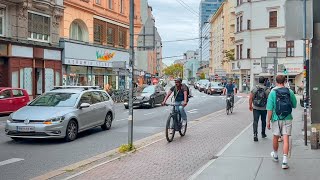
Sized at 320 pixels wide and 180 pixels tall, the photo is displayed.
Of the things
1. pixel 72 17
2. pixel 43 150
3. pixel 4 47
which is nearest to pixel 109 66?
pixel 72 17

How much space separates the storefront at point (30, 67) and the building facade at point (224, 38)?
122ft

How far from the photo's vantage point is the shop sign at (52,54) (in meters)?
31.0

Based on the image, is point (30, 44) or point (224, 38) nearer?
point (30, 44)

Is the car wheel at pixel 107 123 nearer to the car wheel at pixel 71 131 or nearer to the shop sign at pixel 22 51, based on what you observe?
the car wheel at pixel 71 131

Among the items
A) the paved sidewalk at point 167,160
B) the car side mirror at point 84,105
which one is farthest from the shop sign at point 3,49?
the paved sidewalk at point 167,160

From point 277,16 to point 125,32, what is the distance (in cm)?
2177

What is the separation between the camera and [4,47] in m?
26.7

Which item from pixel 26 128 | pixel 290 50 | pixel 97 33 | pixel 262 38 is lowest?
pixel 26 128

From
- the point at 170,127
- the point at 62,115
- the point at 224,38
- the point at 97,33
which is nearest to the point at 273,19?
the point at 97,33

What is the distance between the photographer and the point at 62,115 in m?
12.1

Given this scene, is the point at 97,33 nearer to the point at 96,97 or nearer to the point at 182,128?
the point at 96,97

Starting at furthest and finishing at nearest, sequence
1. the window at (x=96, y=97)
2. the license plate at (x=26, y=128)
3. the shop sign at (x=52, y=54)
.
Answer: the shop sign at (x=52, y=54)
the window at (x=96, y=97)
the license plate at (x=26, y=128)

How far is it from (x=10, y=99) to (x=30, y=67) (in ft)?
27.8

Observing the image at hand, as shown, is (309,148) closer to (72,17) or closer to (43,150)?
(43,150)
